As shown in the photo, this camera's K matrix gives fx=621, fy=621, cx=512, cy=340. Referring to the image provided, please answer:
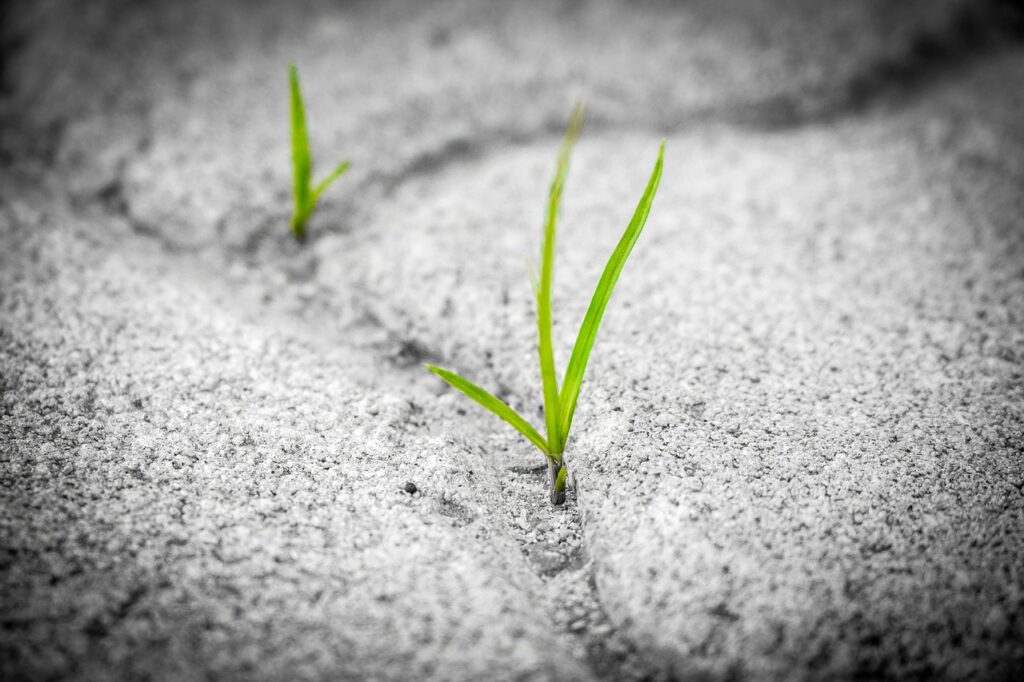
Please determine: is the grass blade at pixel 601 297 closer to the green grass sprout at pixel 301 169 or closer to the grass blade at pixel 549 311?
the grass blade at pixel 549 311

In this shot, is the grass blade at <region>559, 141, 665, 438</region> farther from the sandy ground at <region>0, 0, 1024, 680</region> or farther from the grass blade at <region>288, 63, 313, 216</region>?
the grass blade at <region>288, 63, 313, 216</region>

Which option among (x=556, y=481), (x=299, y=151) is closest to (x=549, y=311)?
(x=556, y=481)

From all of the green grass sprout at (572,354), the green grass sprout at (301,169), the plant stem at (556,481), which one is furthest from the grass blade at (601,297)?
the green grass sprout at (301,169)

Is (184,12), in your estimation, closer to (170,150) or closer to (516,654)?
(170,150)

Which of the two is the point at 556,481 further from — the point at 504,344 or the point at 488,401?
the point at 504,344

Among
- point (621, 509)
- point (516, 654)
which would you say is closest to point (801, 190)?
point (621, 509)

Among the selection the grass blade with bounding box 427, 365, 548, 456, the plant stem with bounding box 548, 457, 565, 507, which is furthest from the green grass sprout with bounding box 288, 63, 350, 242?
the plant stem with bounding box 548, 457, 565, 507
